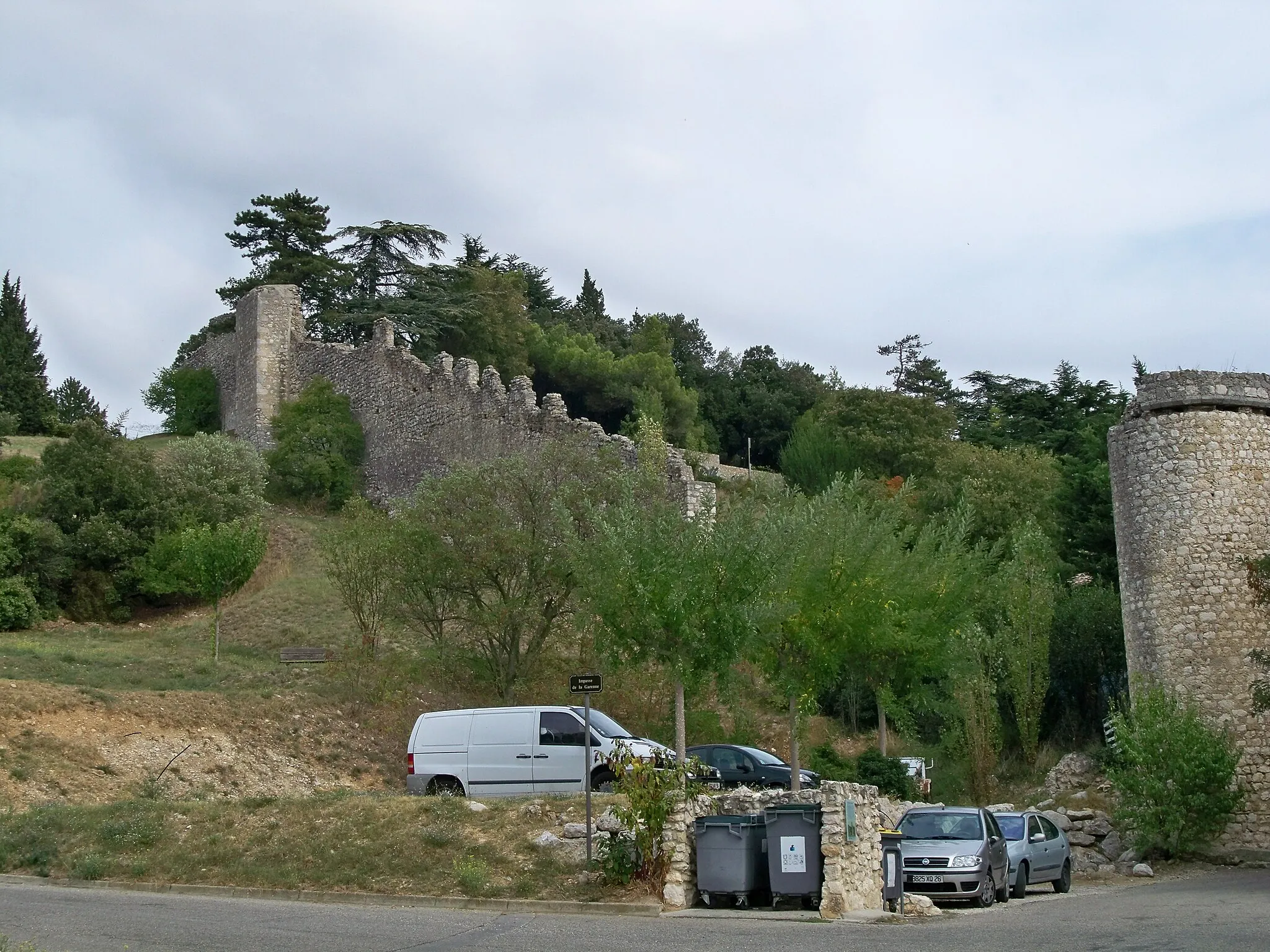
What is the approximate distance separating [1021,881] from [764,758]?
526 cm

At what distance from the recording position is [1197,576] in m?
24.1

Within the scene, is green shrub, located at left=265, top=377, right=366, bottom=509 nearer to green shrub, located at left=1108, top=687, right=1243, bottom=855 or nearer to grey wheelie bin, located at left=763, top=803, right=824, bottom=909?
green shrub, located at left=1108, top=687, right=1243, bottom=855

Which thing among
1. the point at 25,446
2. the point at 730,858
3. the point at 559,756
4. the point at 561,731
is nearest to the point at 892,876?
the point at 730,858

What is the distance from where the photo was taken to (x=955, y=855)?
17469mm

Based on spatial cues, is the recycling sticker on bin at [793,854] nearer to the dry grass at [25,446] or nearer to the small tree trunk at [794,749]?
the small tree trunk at [794,749]

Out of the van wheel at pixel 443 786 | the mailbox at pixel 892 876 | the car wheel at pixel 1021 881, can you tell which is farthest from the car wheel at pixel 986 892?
the van wheel at pixel 443 786

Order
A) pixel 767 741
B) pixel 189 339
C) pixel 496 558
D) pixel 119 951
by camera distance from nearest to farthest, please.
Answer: pixel 119 951 → pixel 496 558 → pixel 767 741 → pixel 189 339

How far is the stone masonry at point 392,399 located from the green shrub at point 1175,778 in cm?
1077

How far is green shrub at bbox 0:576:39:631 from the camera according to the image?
3183cm

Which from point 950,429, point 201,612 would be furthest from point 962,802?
point 950,429

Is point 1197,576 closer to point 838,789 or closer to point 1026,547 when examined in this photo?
point 1026,547

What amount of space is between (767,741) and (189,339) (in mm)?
40731

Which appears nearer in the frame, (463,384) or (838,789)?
(838,789)

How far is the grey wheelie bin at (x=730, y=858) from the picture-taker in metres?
15.4
